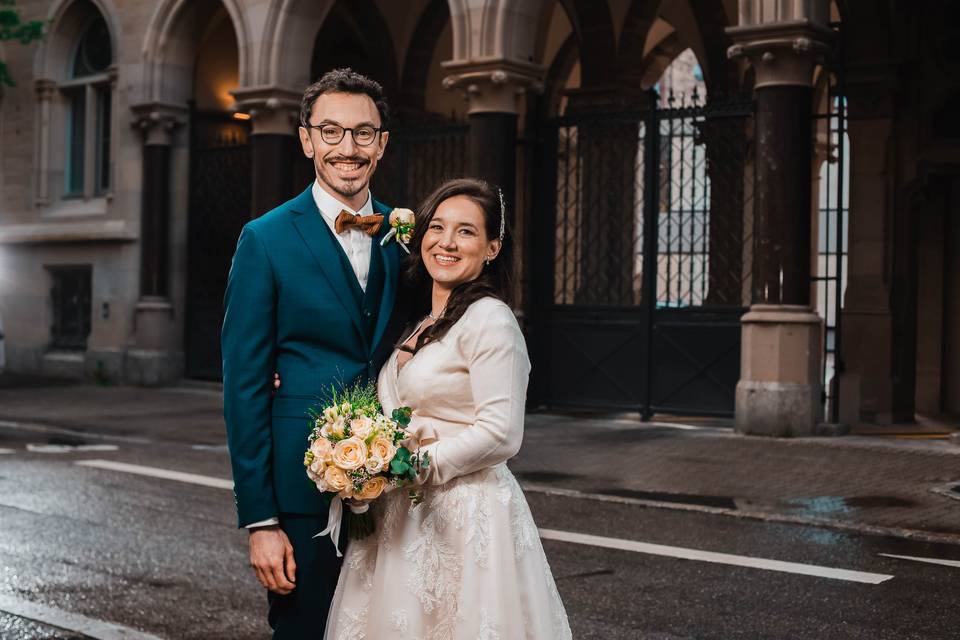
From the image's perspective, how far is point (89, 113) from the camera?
20.6m

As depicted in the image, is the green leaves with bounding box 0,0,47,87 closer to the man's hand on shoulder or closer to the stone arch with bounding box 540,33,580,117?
→ the stone arch with bounding box 540,33,580,117

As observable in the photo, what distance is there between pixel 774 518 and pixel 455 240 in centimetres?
588

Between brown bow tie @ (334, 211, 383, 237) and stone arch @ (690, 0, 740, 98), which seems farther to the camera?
stone arch @ (690, 0, 740, 98)

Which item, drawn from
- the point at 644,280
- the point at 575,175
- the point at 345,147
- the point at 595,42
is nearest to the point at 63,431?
the point at 644,280

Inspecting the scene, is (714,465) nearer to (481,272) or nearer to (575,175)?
(575,175)

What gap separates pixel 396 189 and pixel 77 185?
22.4 feet

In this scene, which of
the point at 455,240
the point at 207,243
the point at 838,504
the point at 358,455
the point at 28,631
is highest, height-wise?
the point at 207,243

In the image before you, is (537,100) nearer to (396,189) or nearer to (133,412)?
(396,189)

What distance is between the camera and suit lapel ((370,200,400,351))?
331cm

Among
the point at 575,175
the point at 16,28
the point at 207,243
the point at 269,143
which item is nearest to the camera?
the point at 575,175

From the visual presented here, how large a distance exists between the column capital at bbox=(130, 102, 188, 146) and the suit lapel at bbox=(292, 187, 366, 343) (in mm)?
16492

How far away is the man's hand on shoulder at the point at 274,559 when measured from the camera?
312cm

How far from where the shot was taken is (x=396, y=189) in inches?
676

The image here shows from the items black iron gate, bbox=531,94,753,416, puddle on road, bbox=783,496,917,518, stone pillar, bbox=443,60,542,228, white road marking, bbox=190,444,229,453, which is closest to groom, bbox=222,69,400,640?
puddle on road, bbox=783,496,917,518
